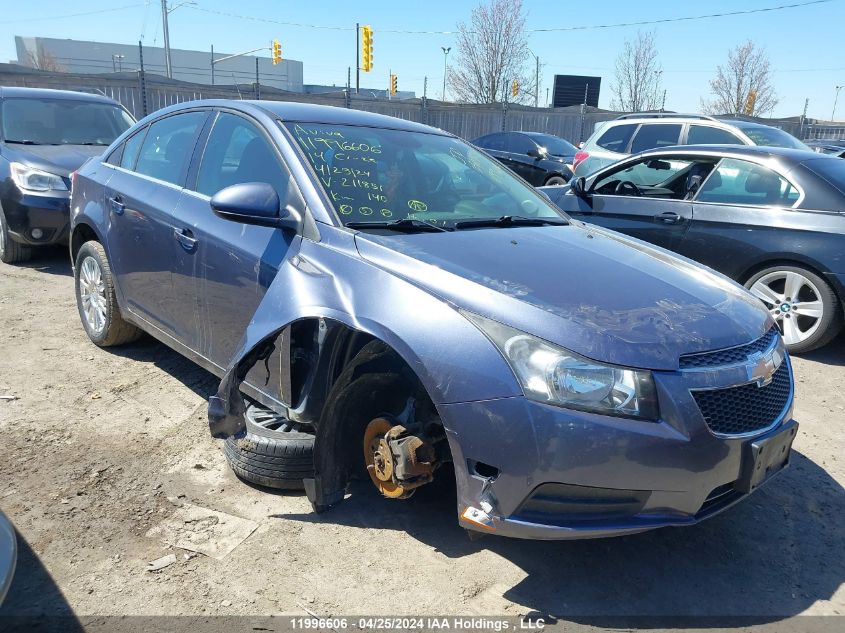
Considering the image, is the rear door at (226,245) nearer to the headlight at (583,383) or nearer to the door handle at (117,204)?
the door handle at (117,204)

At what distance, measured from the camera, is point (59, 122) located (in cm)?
812

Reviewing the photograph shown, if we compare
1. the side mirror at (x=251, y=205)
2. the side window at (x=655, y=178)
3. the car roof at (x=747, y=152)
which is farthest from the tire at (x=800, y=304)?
the side mirror at (x=251, y=205)

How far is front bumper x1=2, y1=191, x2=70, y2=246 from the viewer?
7.00 meters

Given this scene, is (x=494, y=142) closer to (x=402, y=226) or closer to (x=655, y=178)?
(x=655, y=178)

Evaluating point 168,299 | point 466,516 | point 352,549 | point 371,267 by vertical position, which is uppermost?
point 371,267

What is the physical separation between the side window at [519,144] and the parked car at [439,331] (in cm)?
1117

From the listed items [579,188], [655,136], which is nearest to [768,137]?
[655,136]

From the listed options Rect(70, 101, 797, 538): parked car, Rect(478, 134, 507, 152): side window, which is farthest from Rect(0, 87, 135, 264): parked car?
Rect(478, 134, 507, 152): side window

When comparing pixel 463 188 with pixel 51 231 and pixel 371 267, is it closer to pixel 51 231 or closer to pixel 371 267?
pixel 371 267

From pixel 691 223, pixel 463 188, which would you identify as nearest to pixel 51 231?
pixel 463 188

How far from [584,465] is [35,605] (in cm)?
198

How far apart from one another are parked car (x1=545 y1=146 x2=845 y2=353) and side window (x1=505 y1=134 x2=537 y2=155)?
338 inches

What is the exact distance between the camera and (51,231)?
7137 millimetres

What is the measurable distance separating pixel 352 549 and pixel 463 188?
6.20 feet
